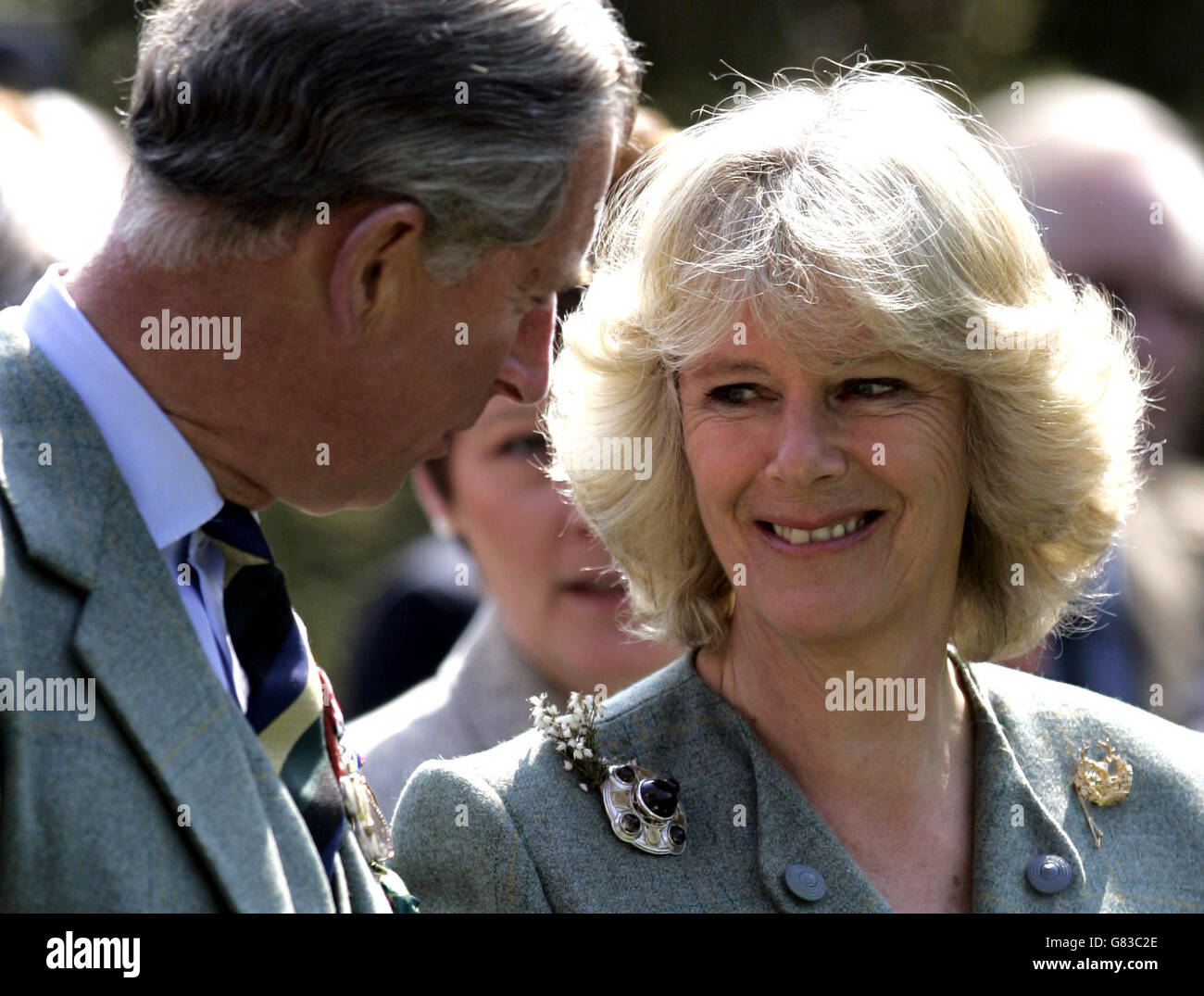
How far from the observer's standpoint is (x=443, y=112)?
218 cm

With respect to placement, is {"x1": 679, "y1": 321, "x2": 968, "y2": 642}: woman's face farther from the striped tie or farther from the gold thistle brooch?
the striped tie

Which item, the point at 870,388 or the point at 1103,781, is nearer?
the point at 870,388

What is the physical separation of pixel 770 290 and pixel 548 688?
1.76 metres

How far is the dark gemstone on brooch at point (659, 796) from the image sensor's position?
9.13 ft

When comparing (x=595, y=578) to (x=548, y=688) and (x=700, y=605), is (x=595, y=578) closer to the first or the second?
(x=548, y=688)

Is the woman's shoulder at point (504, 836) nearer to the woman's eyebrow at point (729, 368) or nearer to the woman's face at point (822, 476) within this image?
the woman's face at point (822, 476)

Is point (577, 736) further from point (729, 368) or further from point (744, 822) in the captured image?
point (729, 368)

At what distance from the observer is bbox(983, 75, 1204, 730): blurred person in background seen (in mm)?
4070

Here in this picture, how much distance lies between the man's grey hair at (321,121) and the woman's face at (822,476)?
0.78 meters

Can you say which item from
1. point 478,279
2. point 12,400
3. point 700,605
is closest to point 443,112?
point 478,279

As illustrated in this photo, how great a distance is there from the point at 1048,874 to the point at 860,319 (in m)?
1.01

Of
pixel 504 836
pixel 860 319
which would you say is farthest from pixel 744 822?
pixel 860 319

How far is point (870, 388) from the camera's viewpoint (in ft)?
9.44

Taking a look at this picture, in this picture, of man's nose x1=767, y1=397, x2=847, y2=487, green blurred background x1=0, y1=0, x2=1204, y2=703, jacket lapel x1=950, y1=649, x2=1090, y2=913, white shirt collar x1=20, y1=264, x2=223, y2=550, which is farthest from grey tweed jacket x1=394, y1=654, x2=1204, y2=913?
green blurred background x1=0, y1=0, x2=1204, y2=703
